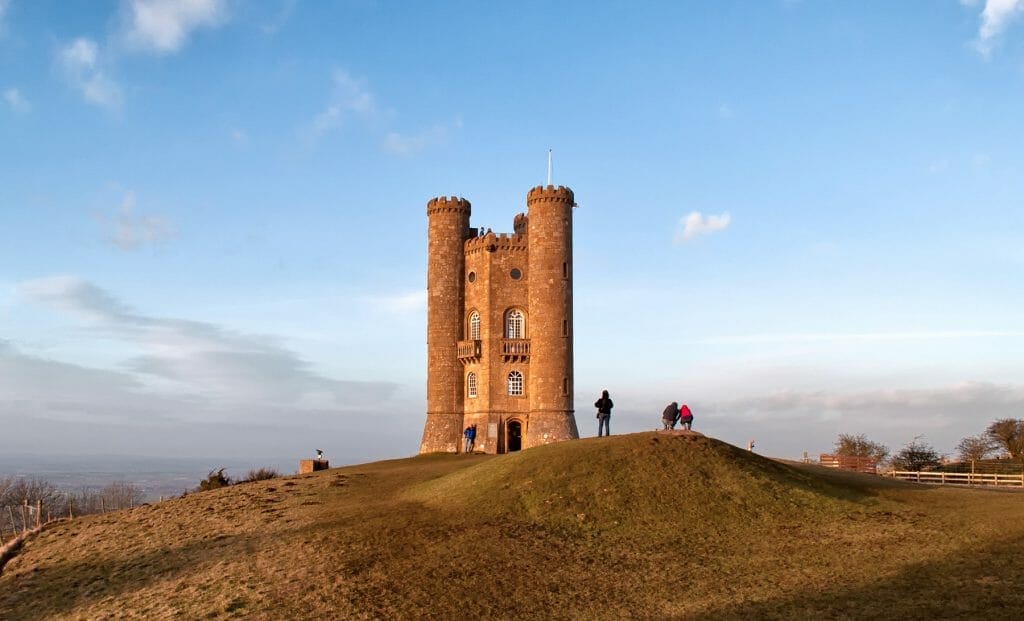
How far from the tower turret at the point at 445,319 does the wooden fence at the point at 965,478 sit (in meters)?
28.8

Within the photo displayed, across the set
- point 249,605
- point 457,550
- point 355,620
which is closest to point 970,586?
point 457,550

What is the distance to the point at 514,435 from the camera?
56875 mm

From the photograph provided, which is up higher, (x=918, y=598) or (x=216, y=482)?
(x=216, y=482)

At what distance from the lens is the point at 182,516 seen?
35.9 m

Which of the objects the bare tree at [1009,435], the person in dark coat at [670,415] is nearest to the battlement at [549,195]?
the person in dark coat at [670,415]

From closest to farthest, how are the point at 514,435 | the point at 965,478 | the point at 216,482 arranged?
1. the point at 216,482
2. the point at 514,435
3. the point at 965,478

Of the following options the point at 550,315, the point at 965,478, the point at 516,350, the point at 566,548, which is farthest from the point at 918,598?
the point at 965,478

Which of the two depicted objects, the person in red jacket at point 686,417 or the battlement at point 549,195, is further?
the battlement at point 549,195

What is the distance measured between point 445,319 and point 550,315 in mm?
7902

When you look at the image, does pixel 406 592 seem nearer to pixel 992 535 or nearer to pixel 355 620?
pixel 355 620

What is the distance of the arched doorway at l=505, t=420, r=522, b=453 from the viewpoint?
56.7m

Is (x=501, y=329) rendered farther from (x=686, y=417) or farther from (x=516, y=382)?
(x=686, y=417)

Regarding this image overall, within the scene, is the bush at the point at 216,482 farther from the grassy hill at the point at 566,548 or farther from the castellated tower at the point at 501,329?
the castellated tower at the point at 501,329

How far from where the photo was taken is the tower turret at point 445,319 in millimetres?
58312
